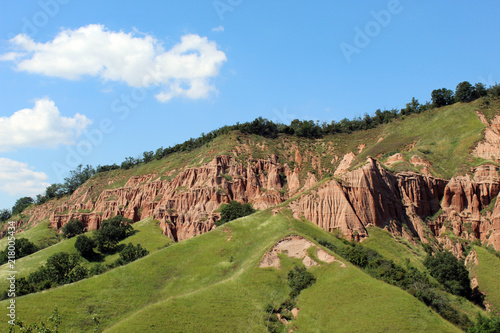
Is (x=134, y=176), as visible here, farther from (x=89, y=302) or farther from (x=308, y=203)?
(x=89, y=302)

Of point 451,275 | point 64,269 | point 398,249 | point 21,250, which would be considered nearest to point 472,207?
point 398,249

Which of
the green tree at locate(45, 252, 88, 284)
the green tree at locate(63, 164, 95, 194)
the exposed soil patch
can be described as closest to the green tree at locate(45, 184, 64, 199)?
the green tree at locate(63, 164, 95, 194)

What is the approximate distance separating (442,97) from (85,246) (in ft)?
316

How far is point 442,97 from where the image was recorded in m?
119

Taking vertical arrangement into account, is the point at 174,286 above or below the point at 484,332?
above

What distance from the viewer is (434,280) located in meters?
62.1

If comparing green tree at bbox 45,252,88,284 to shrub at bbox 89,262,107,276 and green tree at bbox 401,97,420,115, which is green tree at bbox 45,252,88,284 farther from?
green tree at bbox 401,97,420,115

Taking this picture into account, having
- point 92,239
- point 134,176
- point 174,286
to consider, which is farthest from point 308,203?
point 134,176

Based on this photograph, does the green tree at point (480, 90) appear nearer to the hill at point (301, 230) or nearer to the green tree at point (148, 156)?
the hill at point (301, 230)

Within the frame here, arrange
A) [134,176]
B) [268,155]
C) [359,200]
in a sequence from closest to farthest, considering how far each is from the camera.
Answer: [359,200], [268,155], [134,176]

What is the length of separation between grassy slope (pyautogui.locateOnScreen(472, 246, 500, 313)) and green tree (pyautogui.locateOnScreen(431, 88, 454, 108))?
185ft

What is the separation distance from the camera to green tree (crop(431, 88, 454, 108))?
118188mm

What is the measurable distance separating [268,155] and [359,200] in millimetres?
44758

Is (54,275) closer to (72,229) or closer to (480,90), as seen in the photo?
(72,229)
